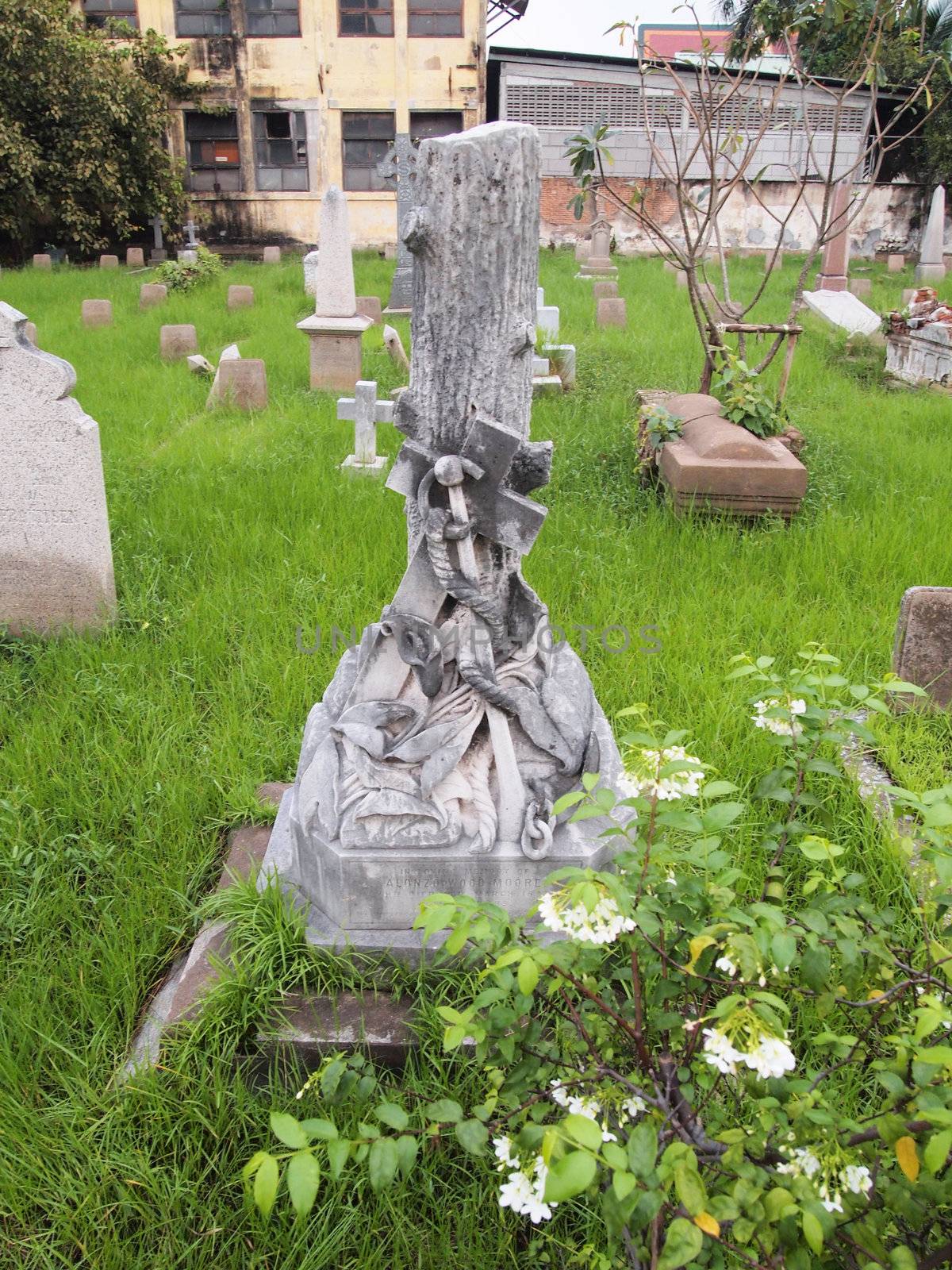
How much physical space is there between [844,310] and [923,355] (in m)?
3.76

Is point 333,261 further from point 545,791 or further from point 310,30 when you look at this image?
point 310,30

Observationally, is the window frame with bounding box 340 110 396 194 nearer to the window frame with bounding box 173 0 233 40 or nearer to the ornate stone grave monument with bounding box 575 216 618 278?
the window frame with bounding box 173 0 233 40

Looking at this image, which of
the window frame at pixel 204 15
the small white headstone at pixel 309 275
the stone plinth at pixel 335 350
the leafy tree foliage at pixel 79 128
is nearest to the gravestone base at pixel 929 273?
the small white headstone at pixel 309 275

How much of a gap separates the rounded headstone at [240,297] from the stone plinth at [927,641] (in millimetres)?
10886

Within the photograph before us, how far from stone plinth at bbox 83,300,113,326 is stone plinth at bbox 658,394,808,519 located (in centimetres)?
834

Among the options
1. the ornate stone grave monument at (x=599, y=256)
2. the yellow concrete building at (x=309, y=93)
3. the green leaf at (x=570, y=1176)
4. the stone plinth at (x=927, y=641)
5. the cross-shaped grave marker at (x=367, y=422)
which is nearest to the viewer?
the green leaf at (x=570, y=1176)

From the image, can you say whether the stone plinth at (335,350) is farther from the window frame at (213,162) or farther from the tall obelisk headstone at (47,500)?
the window frame at (213,162)

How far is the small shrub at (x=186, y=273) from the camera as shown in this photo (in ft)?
44.9

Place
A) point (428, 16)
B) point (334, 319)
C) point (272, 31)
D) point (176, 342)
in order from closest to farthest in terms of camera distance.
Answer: point (334, 319) → point (176, 342) → point (428, 16) → point (272, 31)

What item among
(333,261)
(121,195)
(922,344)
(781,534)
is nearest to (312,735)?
(781,534)

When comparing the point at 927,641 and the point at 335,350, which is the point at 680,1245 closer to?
the point at 927,641

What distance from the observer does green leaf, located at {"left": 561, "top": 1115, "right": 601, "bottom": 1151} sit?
89cm

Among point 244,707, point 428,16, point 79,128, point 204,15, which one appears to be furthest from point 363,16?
point 244,707

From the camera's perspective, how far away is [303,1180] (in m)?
0.93
